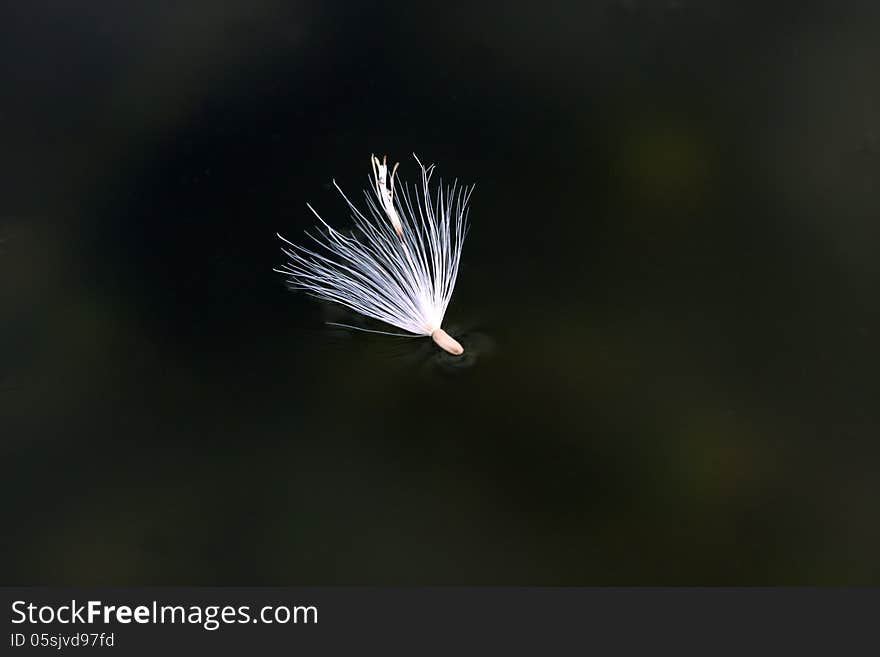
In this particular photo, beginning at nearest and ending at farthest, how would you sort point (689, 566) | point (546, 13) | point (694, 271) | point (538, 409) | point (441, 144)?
1. point (689, 566)
2. point (538, 409)
3. point (694, 271)
4. point (441, 144)
5. point (546, 13)

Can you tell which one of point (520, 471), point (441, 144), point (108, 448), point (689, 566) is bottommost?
point (689, 566)

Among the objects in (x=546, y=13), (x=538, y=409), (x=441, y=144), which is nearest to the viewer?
(x=538, y=409)

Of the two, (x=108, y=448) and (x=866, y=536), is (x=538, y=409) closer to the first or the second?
(x=866, y=536)

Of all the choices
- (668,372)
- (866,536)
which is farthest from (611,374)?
(866,536)
